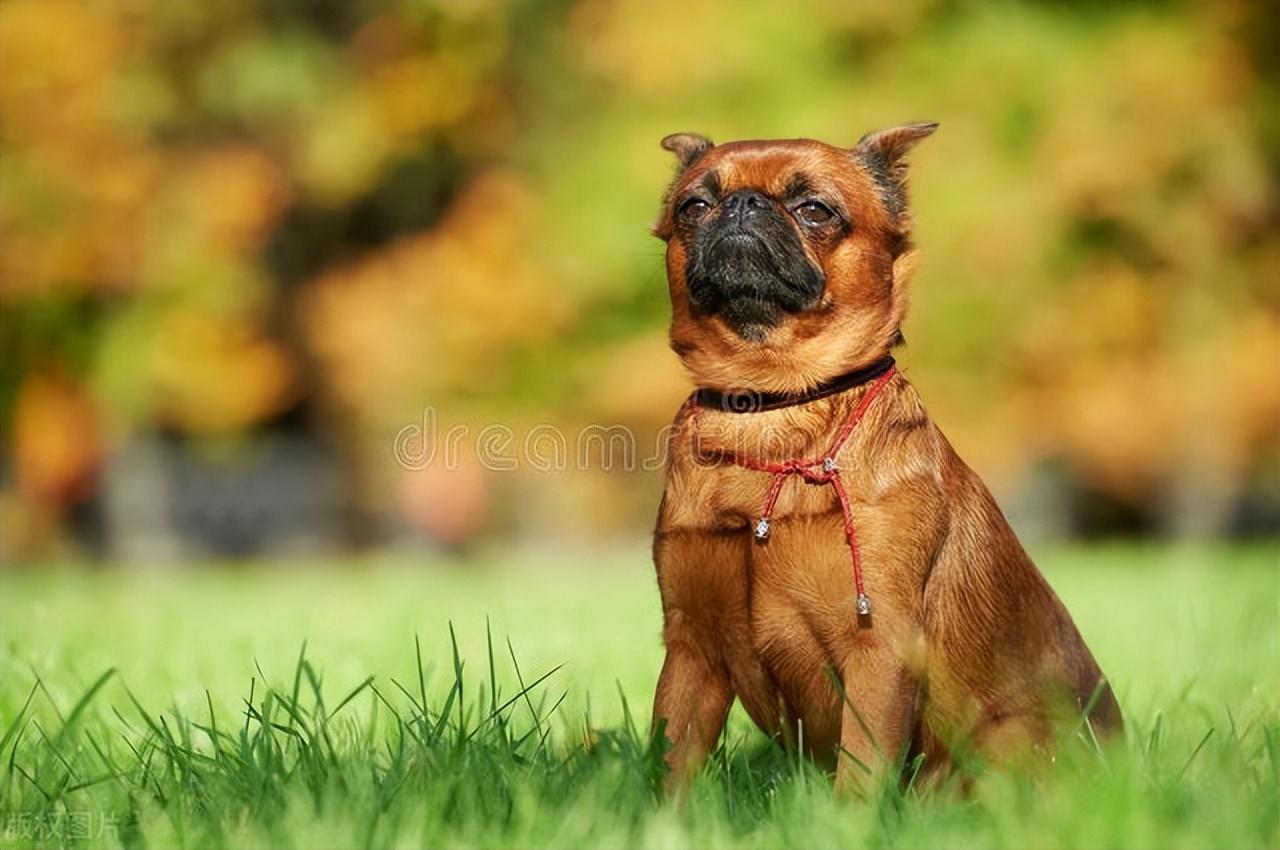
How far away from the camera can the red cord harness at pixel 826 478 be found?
10.7 ft

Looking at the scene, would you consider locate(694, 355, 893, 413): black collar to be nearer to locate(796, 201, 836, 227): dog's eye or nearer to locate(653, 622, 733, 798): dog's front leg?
locate(796, 201, 836, 227): dog's eye

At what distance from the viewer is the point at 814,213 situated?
11.9 ft

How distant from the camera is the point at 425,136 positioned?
1852 cm

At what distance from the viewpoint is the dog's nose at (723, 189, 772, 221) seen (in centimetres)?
355

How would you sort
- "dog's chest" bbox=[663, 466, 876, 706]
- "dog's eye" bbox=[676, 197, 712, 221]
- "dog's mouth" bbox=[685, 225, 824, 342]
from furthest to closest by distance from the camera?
"dog's eye" bbox=[676, 197, 712, 221] → "dog's mouth" bbox=[685, 225, 824, 342] → "dog's chest" bbox=[663, 466, 876, 706]

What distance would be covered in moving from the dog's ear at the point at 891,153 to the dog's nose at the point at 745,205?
1.15ft

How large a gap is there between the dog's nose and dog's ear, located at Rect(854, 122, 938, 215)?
13.8 inches

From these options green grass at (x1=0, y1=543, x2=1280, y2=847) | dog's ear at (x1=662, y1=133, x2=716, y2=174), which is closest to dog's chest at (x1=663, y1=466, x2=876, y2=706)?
green grass at (x1=0, y1=543, x2=1280, y2=847)

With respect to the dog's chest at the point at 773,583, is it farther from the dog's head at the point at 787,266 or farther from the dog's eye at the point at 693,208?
the dog's eye at the point at 693,208

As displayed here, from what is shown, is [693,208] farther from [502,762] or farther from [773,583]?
[502,762]

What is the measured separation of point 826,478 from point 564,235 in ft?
39.5

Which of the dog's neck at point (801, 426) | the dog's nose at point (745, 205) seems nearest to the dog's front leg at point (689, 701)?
the dog's neck at point (801, 426)

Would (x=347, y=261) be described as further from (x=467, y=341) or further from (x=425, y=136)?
(x=467, y=341)

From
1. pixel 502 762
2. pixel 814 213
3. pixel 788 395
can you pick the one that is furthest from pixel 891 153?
pixel 502 762
